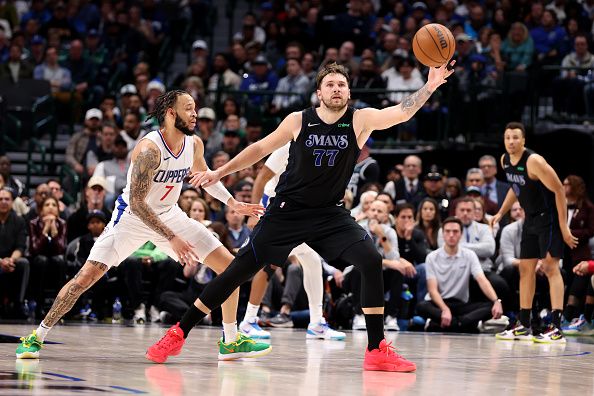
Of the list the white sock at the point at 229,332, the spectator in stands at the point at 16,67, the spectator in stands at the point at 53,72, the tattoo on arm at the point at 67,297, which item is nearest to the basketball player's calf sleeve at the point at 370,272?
the white sock at the point at 229,332

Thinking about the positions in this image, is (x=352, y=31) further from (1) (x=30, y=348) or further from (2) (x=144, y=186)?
(1) (x=30, y=348)

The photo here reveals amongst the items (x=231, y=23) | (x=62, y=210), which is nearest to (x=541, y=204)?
(x=62, y=210)

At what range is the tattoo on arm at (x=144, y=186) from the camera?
7.92 m

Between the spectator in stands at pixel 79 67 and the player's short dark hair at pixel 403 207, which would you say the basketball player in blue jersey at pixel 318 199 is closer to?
the player's short dark hair at pixel 403 207

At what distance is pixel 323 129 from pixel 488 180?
7.63m

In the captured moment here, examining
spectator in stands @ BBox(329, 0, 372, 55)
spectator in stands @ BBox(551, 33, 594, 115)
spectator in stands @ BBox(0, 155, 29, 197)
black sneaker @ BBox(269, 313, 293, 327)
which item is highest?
spectator in stands @ BBox(329, 0, 372, 55)

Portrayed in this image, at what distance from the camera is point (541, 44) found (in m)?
18.3

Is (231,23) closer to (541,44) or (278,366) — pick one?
(541,44)

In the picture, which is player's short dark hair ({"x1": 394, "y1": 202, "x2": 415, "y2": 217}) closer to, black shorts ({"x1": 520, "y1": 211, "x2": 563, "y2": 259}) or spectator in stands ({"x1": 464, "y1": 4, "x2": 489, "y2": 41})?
black shorts ({"x1": 520, "y1": 211, "x2": 563, "y2": 259})

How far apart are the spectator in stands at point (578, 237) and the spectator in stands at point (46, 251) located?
616 centimetres

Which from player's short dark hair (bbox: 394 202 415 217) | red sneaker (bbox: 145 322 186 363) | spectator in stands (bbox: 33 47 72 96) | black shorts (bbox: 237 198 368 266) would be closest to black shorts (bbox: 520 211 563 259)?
player's short dark hair (bbox: 394 202 415 217)

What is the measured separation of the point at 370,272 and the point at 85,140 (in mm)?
10095

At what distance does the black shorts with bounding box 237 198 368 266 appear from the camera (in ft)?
26.5

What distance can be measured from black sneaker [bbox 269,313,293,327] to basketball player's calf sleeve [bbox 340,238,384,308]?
5.19 m
